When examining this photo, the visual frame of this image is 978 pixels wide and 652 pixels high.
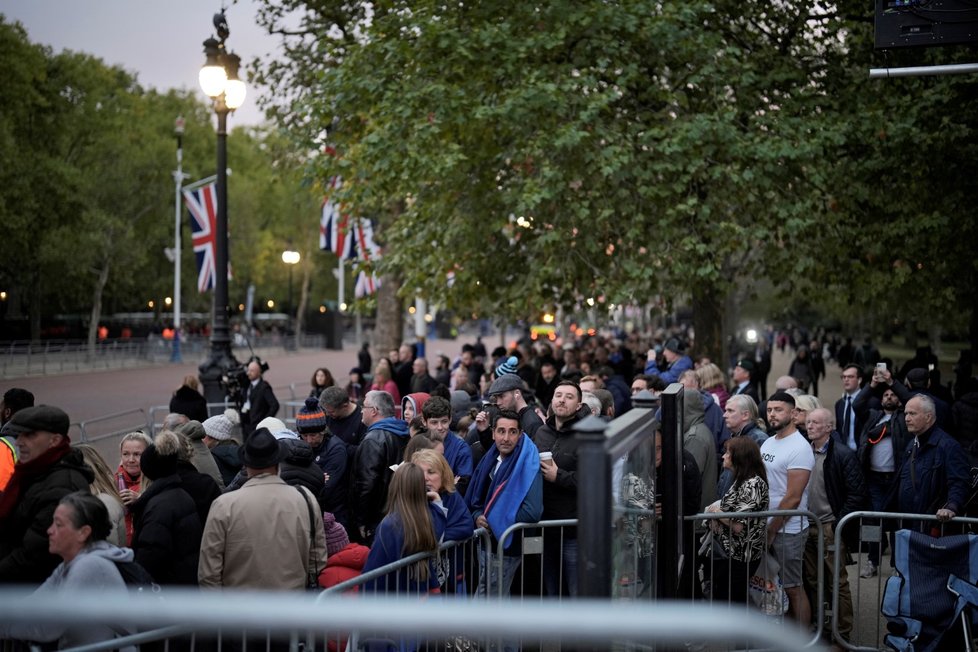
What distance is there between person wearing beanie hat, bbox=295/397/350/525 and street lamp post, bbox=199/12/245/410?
382 inches

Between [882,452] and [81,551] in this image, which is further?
[882,452]

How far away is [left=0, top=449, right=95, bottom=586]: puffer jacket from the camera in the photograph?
5.54 m

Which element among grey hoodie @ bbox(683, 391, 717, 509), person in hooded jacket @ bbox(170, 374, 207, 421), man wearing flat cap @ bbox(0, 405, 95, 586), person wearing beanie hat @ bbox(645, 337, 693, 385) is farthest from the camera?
person wearing beanie hat @ bbox(645, 337, 693, 385)

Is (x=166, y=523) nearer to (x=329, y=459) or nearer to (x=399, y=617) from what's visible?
(x=329, y=459)

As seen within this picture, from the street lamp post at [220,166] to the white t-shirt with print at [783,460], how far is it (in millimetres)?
11300

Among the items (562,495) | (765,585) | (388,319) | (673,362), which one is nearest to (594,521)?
(562,495)

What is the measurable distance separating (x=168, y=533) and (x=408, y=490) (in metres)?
1.42

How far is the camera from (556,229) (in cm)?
1744

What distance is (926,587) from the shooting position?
23.3ft

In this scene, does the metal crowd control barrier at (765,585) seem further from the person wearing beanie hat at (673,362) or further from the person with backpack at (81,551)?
the person wearing beanie hat at (673,362)

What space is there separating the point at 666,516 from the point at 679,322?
77.7 metres

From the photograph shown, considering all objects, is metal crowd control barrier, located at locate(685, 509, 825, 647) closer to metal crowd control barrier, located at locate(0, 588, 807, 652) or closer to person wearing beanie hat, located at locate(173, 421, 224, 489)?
person wearing beanie hat, located at locate(173, 421, 224, 489)

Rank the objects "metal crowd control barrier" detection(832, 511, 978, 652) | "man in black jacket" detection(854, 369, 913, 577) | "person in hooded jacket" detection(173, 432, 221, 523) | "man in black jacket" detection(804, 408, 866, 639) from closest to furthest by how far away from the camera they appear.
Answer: "person in hooded jacket" detection(173, 432, 221, 523) < "metal crowd control barrier" detection(832, 511, 978, 652) < "man in black jacket" detection(804, 408, 866, 639) < "man in black jacket" detection(854, 369, 913, 577)

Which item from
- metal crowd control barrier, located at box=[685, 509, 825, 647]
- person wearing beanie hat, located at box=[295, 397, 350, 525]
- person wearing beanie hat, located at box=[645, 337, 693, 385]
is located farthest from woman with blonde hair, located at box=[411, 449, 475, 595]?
person wearing beanie hat, located at box=[645, 337, 693, 385]
